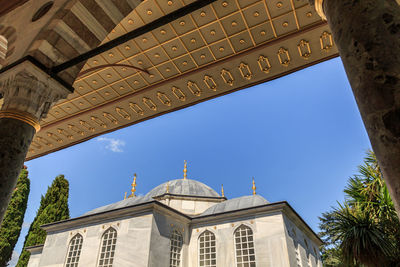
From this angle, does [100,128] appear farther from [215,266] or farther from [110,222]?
[215,266]

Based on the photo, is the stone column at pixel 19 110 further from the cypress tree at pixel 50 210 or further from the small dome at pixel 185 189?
the cypress tree at pixel 50 210

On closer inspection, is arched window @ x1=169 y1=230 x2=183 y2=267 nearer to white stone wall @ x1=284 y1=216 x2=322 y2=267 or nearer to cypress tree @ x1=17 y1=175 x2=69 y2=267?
white stone wall @ x1=284 y1=216 x2=322 y2=267

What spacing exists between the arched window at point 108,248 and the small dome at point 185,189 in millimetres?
6573

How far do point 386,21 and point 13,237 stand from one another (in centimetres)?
2759

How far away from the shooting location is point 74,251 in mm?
16281

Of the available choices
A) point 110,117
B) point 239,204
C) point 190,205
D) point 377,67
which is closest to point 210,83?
point 110,117

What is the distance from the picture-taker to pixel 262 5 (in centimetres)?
579

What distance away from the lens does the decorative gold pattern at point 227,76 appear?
6966 mm

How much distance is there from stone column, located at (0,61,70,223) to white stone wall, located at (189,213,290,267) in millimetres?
12774

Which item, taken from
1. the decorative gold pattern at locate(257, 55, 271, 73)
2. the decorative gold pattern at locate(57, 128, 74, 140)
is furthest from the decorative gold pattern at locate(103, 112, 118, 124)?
the decorative gold pattern at locate(257, 55, 271, 73)

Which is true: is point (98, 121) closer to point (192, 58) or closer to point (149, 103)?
point (149, 103)

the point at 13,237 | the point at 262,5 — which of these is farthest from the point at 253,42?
the point at 13,237

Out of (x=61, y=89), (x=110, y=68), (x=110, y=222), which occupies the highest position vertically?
(x=110, y=68)

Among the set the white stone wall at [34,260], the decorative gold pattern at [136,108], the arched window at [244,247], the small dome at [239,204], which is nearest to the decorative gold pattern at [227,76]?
the decorative gold pattern at [136,108]
